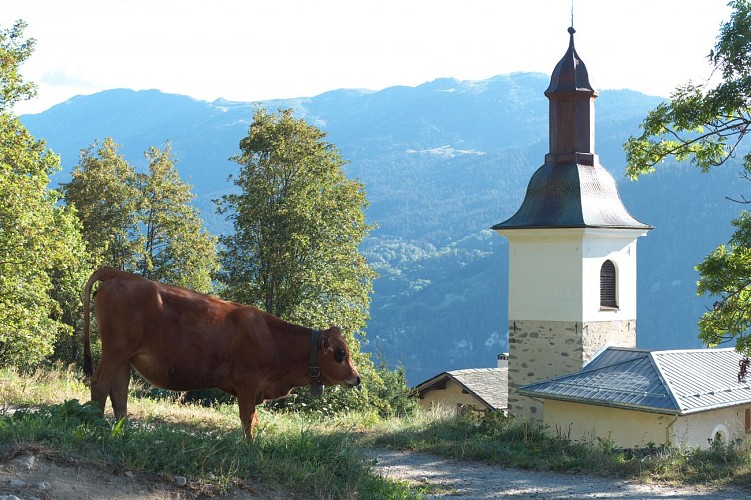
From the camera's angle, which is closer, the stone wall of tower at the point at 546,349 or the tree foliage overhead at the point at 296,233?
the stone wall of tower at the point at 546,349

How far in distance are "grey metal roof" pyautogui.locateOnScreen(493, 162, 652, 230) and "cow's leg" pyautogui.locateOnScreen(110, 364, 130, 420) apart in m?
16.5

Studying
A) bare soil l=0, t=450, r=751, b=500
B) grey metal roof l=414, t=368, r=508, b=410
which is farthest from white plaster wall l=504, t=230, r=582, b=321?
bare soil l=0, t=450, r=751, b=500

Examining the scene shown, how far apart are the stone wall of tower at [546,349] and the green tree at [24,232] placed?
12318 millimetres

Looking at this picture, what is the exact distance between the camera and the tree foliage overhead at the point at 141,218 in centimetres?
3491

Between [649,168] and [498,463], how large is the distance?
567 centimetres

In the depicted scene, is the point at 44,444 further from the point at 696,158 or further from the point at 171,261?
the point at 171,261

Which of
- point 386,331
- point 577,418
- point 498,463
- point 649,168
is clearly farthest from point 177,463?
point 386,331

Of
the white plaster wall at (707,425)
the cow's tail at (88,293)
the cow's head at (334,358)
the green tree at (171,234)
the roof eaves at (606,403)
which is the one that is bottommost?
the white plaster wall at (707,425)

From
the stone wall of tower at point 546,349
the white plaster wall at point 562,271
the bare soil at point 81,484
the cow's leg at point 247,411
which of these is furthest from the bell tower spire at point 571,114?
the bare soil at point 81,484

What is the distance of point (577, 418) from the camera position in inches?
769

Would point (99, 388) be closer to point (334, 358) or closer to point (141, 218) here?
point (334, 358)

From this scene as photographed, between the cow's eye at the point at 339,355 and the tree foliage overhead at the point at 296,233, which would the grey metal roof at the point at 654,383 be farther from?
the cow's eye at the point at 339,355


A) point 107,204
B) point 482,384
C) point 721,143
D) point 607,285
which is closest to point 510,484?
point 721,143

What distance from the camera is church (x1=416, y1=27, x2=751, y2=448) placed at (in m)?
20.4
